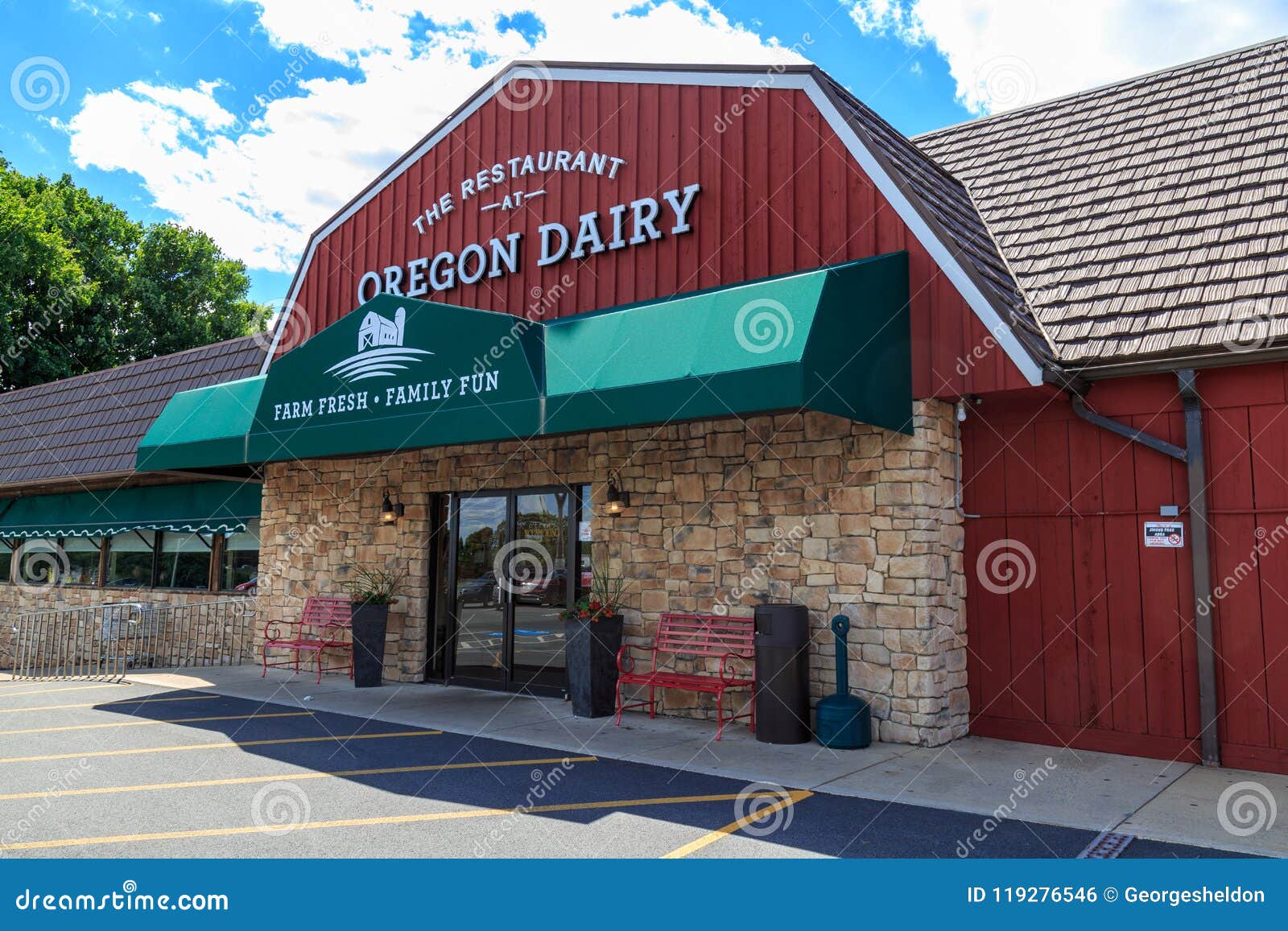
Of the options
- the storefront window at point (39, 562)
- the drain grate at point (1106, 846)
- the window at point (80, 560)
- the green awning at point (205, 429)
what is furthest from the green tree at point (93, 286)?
the drain grate at point (1106, 846)

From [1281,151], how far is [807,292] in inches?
192

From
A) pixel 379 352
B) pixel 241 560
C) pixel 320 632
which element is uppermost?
pixel 379 352

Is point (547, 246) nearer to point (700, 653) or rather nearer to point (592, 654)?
point (592, 654)

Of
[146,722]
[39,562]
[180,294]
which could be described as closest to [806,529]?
[146,722]

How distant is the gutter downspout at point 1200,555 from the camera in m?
7.05

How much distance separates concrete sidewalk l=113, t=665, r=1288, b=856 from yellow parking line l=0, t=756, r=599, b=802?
1.68ft

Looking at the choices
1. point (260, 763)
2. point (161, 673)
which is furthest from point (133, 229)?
point (260, 763)

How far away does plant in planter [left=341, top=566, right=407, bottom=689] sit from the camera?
11.2 metres

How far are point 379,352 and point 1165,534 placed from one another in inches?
306

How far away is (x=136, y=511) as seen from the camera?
1656 cm

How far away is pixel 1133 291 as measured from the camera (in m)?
7.84

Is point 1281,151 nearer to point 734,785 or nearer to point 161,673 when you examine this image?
point 734,785

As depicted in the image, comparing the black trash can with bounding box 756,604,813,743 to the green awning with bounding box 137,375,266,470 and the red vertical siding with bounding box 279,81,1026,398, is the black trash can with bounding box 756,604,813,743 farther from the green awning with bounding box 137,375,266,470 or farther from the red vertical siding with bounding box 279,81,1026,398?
the green awning with bounding box 137,375,266,470

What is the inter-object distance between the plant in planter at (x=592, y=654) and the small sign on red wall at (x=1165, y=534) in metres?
4.83
